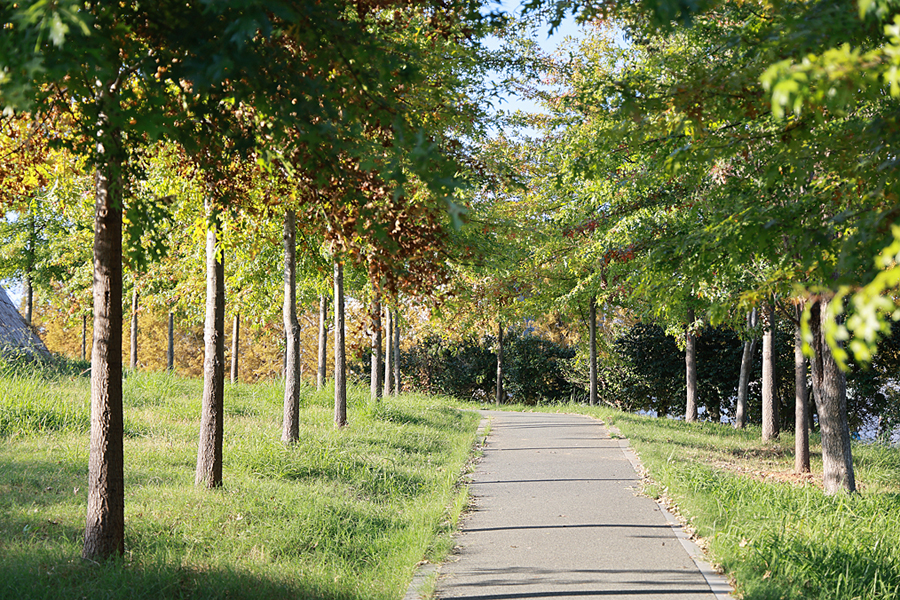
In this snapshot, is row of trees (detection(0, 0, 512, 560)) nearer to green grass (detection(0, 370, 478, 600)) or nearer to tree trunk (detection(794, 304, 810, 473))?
green grass (detection(0, 370, 478, 600))

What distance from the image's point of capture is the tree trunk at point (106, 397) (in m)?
5.23

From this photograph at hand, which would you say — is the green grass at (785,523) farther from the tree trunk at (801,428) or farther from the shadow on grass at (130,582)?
the shadow on grass at (130,582)

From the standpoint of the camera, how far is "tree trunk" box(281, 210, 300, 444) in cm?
991

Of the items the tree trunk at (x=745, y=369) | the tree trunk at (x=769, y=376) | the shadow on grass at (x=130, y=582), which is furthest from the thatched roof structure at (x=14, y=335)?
the tree trunk at (x=745, y=369)

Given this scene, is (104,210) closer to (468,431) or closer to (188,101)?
(188,101)

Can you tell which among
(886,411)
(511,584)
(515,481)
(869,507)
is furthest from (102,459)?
(886,411)

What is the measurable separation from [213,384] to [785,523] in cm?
590

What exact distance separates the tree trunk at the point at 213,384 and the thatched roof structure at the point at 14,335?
756 centimetres

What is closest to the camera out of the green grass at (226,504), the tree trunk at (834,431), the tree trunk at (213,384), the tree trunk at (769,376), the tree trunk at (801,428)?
the green grass at (226,504)

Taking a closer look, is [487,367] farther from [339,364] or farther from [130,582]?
[130,582]

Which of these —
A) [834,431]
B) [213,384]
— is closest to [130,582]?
[213,384]

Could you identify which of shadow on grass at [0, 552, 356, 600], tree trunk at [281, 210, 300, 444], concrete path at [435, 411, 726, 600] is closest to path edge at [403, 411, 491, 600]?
concrete path at [435, 411, 726, 600]

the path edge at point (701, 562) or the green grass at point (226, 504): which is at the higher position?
the green grass at point (226, 504)

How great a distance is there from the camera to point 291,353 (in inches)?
412
